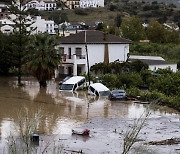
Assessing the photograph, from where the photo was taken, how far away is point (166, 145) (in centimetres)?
2028

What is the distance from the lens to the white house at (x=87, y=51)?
144 ft

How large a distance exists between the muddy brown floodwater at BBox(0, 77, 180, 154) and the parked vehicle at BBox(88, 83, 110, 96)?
0.54 meters

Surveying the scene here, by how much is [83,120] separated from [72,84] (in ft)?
36.7

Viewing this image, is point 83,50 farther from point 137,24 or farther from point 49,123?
point 137,24

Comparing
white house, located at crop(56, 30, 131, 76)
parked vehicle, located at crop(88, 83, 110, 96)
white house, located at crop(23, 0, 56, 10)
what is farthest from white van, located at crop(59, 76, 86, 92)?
white house, located at crop(23, 0, 56, 10)

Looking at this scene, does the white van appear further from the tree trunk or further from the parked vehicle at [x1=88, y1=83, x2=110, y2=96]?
the parked vehicle at [x1=88, y1=83, x2=110, y2=96]

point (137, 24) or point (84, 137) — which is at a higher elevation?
point (137, 24)

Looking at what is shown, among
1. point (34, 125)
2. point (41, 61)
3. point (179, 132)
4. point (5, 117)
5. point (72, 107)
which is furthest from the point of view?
point (41, 61)

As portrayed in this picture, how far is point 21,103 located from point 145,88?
9875 millimetres

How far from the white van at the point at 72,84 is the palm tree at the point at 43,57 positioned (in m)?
1.23

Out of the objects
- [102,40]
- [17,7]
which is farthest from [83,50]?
[17,7]

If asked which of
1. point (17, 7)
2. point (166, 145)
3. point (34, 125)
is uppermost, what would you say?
point (17, 7)

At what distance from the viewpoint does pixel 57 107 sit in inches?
1159

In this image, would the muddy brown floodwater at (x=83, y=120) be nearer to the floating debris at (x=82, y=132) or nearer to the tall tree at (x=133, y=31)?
the floating debris at (x=82, y=132)
